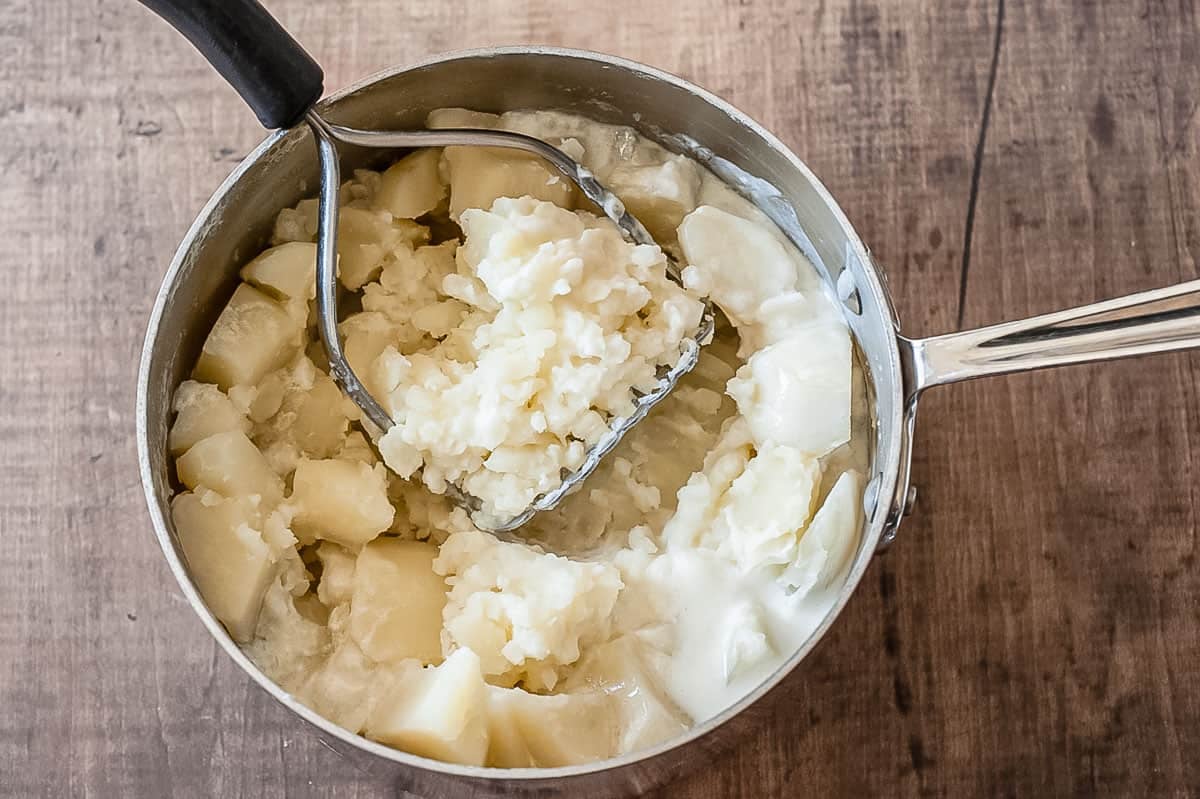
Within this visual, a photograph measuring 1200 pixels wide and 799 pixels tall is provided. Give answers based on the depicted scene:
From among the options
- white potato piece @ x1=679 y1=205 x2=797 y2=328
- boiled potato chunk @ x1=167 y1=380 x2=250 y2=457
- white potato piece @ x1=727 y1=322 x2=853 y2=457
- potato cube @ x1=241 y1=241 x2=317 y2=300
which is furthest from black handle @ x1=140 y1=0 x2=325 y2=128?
white potato piece @ x1=727 y1=322 x2=853 y2=457

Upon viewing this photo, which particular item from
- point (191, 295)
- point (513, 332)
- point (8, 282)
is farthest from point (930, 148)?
point (8, 282)

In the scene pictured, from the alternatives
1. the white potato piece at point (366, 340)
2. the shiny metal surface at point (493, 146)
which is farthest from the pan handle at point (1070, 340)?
the white potato piece at point (366, 340)

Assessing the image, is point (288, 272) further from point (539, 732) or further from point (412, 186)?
point (539, 732)

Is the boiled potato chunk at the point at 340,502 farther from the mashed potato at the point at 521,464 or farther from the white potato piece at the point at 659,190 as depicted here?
the white potato piece at the point at 659,190

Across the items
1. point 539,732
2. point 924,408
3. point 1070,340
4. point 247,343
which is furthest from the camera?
point 924,408

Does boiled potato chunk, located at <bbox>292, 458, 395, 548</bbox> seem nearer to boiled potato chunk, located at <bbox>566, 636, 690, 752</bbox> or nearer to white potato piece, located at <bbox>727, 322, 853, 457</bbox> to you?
boiled potato chunk, located at <bbox>566, 636, 690, 752</bbox>

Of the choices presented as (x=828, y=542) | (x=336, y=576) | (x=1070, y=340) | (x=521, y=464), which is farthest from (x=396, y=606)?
(x=1070, y=340)

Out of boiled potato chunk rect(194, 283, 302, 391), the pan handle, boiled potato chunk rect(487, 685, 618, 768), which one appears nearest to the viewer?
the pan handle
